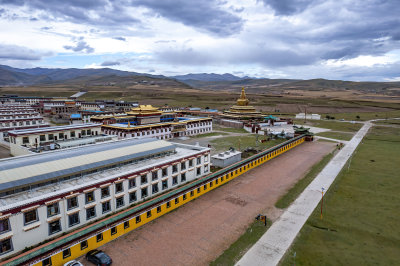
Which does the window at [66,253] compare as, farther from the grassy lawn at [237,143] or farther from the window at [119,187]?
the grassy lawn at [237,143]

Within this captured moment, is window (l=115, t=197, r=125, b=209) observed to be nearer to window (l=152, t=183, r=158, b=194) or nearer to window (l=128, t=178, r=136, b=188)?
window (l=128, t=178, r=136, b=188)

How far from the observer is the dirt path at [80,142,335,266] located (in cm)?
2345

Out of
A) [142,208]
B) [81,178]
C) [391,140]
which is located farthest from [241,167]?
[391,140]

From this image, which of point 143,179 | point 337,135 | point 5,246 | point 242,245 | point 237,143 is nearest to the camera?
point 5,246

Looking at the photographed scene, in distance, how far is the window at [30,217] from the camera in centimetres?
2255

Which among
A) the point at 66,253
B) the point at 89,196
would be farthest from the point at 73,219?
the point at 66,253

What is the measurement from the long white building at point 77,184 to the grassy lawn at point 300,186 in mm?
14617

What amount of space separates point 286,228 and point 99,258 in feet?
64.4

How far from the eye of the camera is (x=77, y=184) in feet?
93.2

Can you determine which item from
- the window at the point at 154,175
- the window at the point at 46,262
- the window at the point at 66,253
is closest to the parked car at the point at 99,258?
the window at the point at 66,253

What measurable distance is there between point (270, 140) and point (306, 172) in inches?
1132

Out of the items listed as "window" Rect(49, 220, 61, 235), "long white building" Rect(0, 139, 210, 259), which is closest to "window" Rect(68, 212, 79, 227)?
"long white building" Rect(0, 139, 210, 259)

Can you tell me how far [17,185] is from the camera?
24719 millimetres

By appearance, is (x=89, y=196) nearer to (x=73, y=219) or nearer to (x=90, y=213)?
(x=90, y=213)
